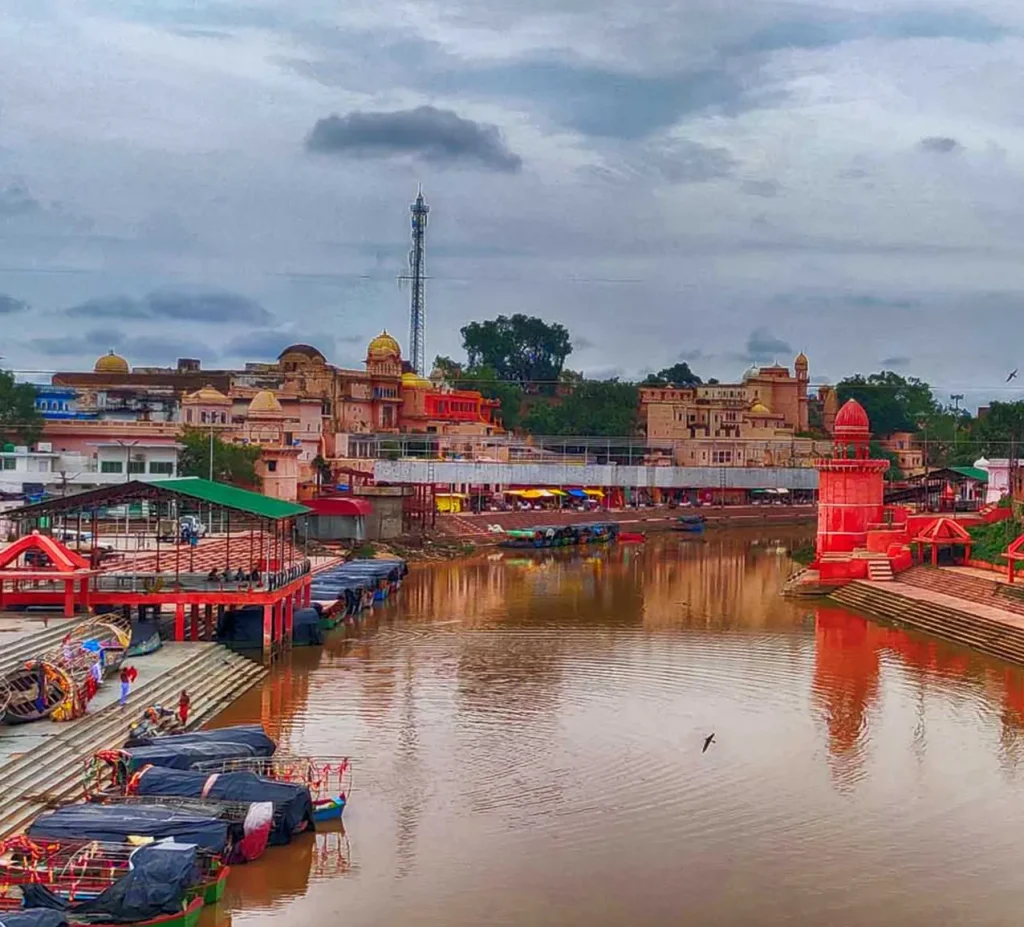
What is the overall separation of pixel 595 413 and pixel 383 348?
47.9 feet

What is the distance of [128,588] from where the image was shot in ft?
94.6

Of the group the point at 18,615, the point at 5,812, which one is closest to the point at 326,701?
the point at 18,615

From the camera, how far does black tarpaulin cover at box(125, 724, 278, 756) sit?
62.1 ft

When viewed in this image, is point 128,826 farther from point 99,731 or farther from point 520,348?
point 520,348

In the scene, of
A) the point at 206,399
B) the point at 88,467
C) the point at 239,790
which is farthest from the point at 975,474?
the point at 239,790

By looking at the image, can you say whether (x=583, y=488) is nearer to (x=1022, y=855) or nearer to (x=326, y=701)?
(x=326, y=701)

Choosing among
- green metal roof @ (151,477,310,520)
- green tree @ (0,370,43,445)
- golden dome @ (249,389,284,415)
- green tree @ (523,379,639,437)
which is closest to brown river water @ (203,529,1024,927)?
green metal roof @ (151,477,310,520)

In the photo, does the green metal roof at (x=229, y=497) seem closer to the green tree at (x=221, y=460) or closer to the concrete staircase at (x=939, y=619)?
the concrete staircase at (x=939, y=619)

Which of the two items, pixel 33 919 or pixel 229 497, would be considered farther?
pixel 229 497

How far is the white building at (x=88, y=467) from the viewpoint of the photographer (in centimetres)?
5291

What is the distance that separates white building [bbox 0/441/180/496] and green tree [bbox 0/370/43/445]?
5380 millimetres

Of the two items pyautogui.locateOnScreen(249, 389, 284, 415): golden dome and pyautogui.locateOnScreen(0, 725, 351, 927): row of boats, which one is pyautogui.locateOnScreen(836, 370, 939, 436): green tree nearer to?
pyautogui.locateOnScreen(249, 389, 284, 415): golden dome

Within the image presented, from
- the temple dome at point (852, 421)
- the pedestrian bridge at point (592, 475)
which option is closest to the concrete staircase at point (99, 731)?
the temple dome at point (852, 421)

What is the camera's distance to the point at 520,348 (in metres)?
110
